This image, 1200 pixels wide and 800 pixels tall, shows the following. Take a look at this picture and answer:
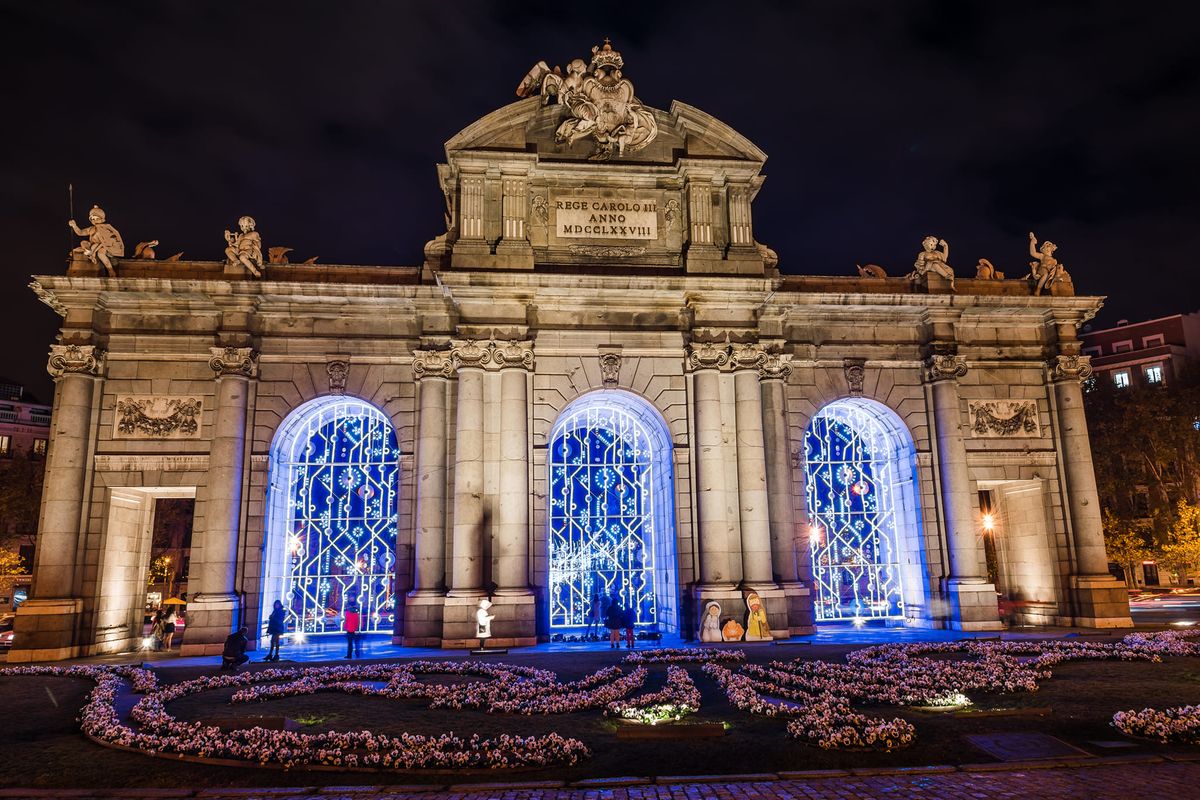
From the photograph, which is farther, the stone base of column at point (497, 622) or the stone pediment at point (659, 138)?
the stone pediment at point (659, 138)

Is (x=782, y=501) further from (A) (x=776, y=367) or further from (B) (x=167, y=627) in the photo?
(B) (x=167, y=627)

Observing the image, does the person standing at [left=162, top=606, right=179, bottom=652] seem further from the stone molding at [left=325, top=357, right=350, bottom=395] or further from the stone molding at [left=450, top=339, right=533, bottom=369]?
the stone molding at [left=450, top=339, right=533, bottom=369]

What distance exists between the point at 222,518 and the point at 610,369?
12359 millimetres

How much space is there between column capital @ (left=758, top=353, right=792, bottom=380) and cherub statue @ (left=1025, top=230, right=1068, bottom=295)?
994 cm

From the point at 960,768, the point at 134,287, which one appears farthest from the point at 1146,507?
the point at 134,287

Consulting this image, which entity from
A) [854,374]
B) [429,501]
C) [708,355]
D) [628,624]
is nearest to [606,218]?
[708,355]

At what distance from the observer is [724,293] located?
79.6 feet

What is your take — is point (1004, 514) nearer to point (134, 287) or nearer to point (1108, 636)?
point (1108, 636)

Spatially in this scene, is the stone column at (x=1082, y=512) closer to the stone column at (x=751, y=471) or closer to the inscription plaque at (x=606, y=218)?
the stone column at (x=751, y=471)

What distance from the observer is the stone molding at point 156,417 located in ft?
77.4

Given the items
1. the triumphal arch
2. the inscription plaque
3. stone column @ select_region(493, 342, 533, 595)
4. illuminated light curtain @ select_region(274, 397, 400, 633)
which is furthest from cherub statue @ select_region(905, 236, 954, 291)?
illuminated light curtain @ select_region(274, 397, 400, 633)

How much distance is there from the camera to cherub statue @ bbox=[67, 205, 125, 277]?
78.3 ft

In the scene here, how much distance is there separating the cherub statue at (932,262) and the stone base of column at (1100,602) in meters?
10.5

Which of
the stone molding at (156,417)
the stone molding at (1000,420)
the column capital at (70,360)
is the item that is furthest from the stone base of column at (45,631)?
the stone molding at (1000,420)
